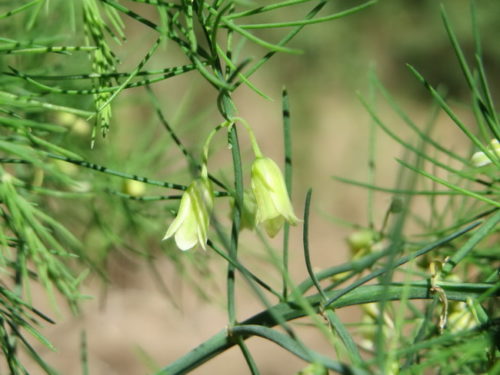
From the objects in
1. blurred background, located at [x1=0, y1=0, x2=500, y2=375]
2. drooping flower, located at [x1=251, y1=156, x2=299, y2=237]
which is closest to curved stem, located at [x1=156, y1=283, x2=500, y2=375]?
drooping flower, located at [x1=251, y1=156, x2=299, y2=237]

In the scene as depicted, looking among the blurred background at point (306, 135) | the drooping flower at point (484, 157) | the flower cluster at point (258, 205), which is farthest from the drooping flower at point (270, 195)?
the blurred background at point (306, 135)

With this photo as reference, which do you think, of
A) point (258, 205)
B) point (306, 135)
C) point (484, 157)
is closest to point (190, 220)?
point (258, 205)

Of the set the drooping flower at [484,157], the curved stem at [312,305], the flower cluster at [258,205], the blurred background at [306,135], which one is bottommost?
the curved stem at [312,305]

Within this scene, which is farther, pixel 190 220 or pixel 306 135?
pixel 306 135

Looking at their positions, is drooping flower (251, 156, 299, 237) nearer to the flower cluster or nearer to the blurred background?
the flower cluster

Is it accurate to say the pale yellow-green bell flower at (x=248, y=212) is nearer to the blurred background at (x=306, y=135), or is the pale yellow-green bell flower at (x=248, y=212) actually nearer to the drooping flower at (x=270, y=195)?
the drooping flower at (x=270, y=195)

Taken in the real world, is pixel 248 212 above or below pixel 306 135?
below

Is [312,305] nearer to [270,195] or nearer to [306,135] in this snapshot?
[270,195]

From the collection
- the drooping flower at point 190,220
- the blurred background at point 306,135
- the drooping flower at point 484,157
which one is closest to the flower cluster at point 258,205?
the drooping flower at point 190,220

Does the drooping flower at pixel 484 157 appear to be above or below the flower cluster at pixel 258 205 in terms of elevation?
below

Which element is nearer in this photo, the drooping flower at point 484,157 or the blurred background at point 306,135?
the drooping flower at point 484,157
